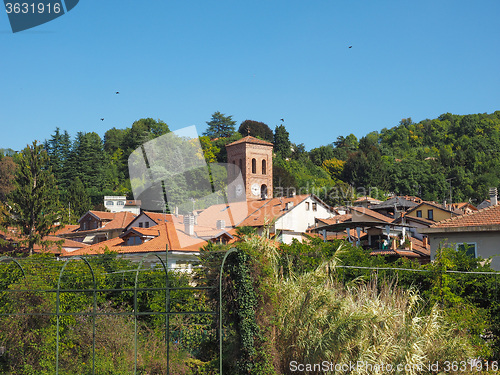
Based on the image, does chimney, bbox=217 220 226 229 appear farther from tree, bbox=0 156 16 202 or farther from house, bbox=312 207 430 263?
tree, bbox=0 156 16 202

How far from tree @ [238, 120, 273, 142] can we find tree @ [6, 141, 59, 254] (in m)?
57.6

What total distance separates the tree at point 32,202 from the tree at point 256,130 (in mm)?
57592

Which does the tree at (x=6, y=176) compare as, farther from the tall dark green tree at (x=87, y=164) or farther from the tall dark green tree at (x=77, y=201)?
the tall dark green tree at (x=87, y=164)

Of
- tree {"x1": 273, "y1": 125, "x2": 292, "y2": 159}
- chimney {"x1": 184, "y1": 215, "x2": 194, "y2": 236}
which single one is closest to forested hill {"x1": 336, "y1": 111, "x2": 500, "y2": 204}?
tree {"x1": 273, "y1": 125, "x2": 292, "y2": 159}

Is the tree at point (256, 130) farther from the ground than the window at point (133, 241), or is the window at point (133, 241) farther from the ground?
the tree at point (256, 130)

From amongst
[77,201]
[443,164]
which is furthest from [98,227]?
[443,164]

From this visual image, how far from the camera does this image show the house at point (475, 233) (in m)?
15.8

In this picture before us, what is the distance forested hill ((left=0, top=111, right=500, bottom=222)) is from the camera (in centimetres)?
6856

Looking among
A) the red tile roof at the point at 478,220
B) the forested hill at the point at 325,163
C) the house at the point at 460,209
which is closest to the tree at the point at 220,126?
the forested hill at the point at 325,163

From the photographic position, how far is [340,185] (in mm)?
70250

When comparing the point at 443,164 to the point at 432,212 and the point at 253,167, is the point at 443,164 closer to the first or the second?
the point at 253,167

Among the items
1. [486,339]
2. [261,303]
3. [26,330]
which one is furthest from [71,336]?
[486,339]

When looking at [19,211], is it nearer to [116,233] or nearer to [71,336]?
[116,233]

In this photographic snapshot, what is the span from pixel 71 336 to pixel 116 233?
38.8m
